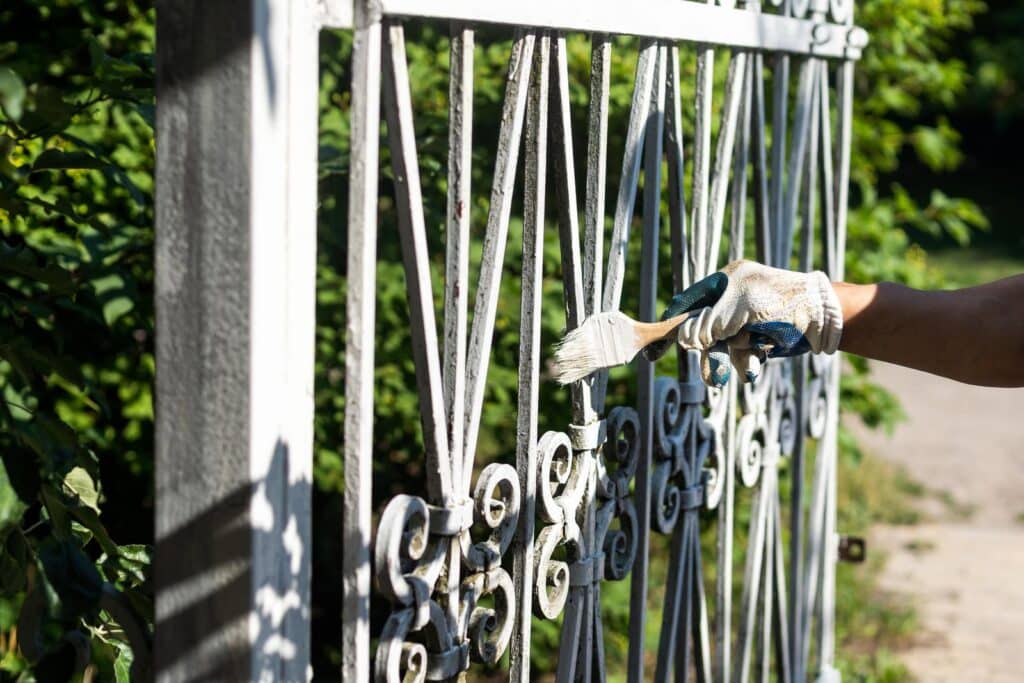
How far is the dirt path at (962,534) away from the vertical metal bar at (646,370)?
2.70 meters

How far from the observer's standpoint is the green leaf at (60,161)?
176cm

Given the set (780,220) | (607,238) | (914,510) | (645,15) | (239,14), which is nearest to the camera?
(239,14)

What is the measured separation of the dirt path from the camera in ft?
16.1

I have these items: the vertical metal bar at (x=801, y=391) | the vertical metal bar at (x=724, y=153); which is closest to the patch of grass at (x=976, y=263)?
the vertical metal bar at (x=801, y=391)

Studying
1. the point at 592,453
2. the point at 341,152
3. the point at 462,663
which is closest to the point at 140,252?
the point at 341,152

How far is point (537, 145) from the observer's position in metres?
1.90

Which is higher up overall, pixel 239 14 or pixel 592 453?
pixel 239 14

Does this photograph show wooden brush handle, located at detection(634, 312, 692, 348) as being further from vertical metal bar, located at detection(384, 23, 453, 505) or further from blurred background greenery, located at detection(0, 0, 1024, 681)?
blurred background greenery, located at detection(0, 0, 1024, 681)

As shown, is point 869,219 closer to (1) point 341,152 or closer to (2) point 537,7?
(1) point 341,152

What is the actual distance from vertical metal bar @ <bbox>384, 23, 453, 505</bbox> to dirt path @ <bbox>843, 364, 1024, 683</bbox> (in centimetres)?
355

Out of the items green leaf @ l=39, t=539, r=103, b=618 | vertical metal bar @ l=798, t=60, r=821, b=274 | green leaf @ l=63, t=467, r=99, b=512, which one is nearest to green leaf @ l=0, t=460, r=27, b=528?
green leaf @ l=63, t=467, r=99, b=512

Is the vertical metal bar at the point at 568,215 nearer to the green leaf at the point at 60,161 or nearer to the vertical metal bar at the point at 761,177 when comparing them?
the green leaf at the point at 60,161

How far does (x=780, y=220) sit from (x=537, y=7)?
4.01ft

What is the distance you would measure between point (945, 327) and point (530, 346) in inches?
27.8
